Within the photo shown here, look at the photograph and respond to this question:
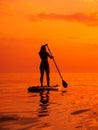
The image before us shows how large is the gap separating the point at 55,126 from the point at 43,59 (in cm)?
1530

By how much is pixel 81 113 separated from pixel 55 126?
277cm

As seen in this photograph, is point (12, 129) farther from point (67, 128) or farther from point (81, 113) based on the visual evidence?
point (81, 113)

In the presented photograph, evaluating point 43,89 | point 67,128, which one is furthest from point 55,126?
point 43,89

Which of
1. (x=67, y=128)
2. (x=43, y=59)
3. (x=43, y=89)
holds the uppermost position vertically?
(x=43, y=59)

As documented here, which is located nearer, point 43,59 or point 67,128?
point 67,128

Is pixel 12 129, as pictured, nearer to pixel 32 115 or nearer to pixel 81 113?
pixel 32 115

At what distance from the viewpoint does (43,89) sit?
23.3 m

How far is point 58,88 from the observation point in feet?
81.3

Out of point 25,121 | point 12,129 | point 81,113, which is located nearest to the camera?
point 12,129

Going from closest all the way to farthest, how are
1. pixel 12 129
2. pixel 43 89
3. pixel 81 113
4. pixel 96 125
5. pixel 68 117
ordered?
pixel 12 129 < pixel 96 125 < pixel 68 117 < pixel 81 113 < pixel 43 89

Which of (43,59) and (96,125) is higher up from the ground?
(43,59)

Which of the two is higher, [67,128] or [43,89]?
[43,89]

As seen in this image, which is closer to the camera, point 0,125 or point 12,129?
point 12,129

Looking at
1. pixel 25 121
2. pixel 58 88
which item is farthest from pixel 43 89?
pixel 25 121
